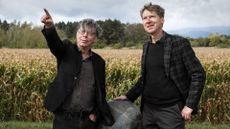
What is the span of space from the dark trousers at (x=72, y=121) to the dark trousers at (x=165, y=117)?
614mm

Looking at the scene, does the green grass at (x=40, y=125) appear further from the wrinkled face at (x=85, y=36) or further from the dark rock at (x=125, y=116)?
the wrinkled face at (x=85, y=36)

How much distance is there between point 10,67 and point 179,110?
21.6ft

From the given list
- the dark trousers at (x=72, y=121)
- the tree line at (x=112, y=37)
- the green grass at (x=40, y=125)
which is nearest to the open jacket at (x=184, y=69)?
the dark trousers at (x=72, y=121)

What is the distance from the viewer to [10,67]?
10.2m

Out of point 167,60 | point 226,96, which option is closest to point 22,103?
point 226,96

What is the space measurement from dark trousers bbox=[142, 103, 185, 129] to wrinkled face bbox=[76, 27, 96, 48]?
33.4 inches

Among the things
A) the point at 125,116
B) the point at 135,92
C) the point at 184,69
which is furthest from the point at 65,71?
the point at 184,69

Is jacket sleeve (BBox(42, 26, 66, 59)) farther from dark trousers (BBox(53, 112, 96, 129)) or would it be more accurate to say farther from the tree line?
the tree line

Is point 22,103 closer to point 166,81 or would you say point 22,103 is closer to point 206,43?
point 166,81

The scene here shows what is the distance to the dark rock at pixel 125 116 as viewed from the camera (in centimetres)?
449

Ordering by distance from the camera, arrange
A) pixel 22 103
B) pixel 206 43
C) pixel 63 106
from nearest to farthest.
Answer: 1. pixel 63 106
2. pixel 22 103
3. pixel 206 43

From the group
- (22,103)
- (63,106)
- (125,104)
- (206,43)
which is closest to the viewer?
(63,106)

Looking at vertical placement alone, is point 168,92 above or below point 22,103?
above

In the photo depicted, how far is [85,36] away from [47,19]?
0.36m
